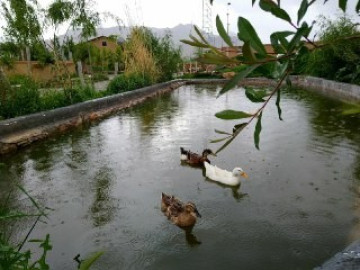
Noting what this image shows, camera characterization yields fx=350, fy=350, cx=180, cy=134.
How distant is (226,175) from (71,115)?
6.05m

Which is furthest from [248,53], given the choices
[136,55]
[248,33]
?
[136,55]

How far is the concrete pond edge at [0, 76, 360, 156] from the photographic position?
7.14 meters

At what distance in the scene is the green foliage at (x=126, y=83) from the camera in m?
14.4

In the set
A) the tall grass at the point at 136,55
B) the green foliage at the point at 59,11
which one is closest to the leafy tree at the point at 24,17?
the green foliage at the point at 59,11

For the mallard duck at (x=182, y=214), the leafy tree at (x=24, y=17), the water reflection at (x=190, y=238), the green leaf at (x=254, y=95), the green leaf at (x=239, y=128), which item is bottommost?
the water reflection at (x=190, y=238)

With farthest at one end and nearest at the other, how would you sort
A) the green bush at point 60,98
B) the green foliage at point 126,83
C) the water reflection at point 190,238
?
the green foliage at point 126,83 → the green bush at point 60,98 → the water reflection at point 190,238

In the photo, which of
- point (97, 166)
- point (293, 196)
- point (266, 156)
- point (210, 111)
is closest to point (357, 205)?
point (293, 196)

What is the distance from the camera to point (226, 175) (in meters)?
4.96

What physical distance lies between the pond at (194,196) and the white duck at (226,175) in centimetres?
10

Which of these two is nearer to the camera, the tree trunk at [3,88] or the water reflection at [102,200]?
the water reflection at [102,200]

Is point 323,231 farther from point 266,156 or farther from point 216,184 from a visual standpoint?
point 266,156

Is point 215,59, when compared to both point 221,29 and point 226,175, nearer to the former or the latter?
point 221,29

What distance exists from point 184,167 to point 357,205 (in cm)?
265

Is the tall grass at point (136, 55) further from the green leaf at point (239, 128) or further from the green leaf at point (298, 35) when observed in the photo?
the green leaf at point (298, 35)
